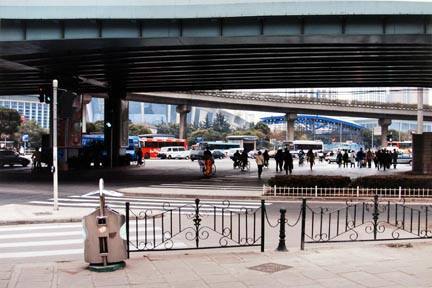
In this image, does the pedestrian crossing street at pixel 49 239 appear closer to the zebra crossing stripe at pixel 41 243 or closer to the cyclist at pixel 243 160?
the zebra crossing stripe at pixel 41 243

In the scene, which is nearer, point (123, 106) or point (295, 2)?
point (295, 2)

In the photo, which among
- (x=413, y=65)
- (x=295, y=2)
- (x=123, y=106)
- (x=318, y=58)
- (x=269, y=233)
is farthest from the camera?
(x=123, y=106)

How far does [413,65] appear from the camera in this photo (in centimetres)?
3606

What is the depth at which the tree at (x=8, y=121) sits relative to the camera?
9288cm

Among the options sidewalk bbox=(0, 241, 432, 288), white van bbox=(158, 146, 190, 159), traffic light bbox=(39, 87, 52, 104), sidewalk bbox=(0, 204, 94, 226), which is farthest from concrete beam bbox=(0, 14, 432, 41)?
white van bbox=(158, 146, 190, 159)

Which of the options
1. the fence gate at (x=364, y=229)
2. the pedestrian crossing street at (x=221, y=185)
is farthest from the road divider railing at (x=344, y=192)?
the fence gate at (x=364, y=229)

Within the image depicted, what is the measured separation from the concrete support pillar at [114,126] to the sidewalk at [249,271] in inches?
1654

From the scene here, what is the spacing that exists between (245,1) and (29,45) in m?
11.4

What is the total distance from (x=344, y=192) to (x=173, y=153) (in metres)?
58.6

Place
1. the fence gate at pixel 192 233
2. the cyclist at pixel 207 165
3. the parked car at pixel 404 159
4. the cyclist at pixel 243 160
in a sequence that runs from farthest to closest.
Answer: the parked car at pixel 404 159 → the cyclist at pixel 243 160 → the cyclist at pixel 207 165 → the fence gate at pixel 192 233

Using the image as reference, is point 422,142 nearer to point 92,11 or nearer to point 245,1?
point 245,1

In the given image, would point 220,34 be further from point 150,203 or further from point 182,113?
point 182,113

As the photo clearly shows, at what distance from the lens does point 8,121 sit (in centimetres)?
9388

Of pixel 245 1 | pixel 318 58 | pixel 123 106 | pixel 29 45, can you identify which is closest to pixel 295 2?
pixel 245 1
